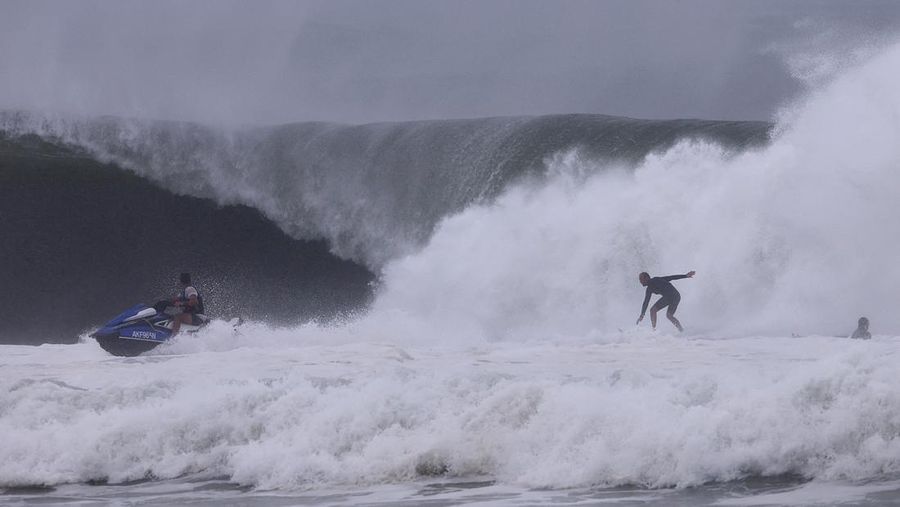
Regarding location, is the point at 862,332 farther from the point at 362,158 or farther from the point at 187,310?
the point at 362,158

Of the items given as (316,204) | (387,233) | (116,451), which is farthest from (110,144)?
(116,451)

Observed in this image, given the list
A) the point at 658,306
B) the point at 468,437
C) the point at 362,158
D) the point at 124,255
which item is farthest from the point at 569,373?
the point at 362,158

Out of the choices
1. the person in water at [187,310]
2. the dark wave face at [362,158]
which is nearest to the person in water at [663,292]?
the person in water at [187,310]

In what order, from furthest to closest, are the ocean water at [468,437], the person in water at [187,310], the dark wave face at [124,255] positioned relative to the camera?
the dark wave face at [124,255]
the person in water at [187,310]
the ocean water at [468,437]

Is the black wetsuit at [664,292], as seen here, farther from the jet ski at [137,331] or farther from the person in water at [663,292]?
the jet ski at [137,331]

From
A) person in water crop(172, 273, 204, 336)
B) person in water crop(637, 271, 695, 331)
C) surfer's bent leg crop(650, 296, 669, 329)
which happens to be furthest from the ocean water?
person in water crop(637, 271, 695, 331)

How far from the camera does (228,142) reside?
27.5m

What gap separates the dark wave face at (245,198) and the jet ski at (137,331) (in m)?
6.26

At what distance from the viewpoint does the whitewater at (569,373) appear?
7.29 metres

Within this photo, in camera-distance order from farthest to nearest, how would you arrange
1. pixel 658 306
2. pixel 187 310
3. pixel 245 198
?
pixel 245 198 → pixel 658 306 → pixel 187 310

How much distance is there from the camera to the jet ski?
1318cm

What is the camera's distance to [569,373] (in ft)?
33.3

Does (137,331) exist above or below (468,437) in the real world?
above

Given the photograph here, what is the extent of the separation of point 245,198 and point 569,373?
17096 millimetres
